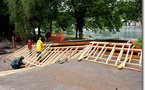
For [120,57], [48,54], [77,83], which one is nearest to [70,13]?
[48,54]

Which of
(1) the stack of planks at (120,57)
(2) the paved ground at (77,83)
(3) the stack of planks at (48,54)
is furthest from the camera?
(3) the stack of planks at (48,54)

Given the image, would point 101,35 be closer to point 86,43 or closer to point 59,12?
point 59,12

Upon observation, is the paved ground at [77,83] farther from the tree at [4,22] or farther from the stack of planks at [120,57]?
the tree at [4,22]

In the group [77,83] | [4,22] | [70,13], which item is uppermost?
[70,13]

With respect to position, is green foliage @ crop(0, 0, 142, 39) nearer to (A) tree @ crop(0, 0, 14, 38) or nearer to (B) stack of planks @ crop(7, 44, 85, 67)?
(A) tree @ crop(0, 0, 14, 38)

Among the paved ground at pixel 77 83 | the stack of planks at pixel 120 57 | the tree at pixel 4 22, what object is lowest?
the paved ground at pixel 77 83

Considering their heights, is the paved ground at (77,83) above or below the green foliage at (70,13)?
below

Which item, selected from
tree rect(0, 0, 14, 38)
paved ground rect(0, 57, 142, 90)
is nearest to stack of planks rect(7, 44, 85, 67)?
paved ground rect(0, 57, 142, 90)

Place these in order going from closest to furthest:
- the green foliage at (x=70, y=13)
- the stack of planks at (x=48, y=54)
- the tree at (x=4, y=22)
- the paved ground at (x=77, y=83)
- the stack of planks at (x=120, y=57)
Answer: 1. the paved ground at (x=77, y=83)
2. the stack of planks at (x=120, y=57)
3. the stack of planks at (x=48, y=54)
4. the green foliage at (x=70, y=13)
5. the tree at (x=4, y=22)

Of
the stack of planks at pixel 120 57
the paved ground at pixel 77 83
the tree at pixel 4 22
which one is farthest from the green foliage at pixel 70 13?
the paved ground at pixel 77 83

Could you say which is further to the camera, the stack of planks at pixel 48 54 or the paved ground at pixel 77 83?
the stack of planks at pixel 48 54

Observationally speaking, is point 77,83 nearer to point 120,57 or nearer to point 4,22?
point 120,57

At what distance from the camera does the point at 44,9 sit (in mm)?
18328

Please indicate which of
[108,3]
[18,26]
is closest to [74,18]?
[108,3]
